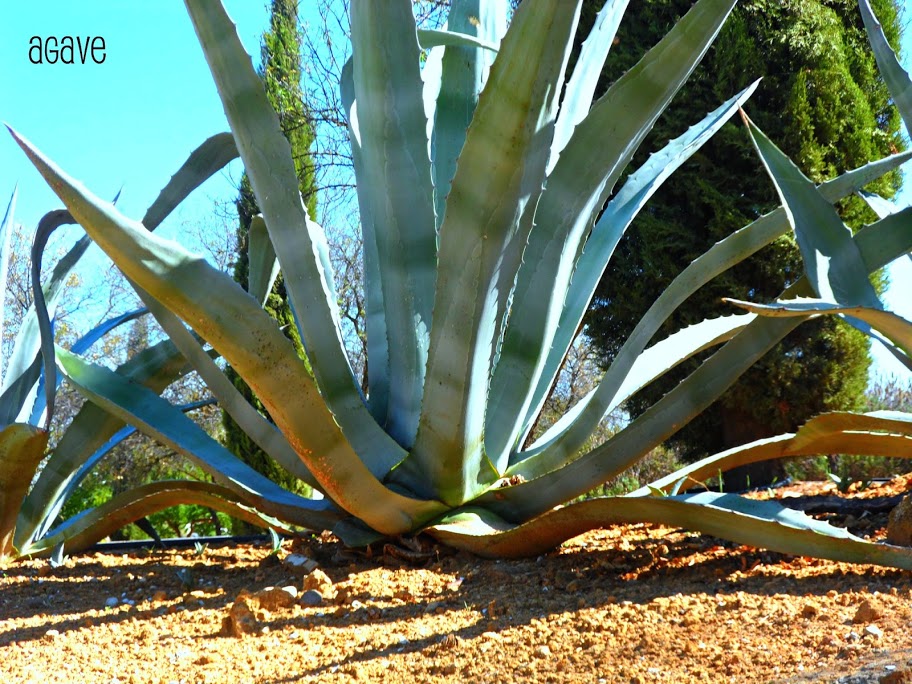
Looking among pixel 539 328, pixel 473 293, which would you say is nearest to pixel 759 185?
pixel 539 328

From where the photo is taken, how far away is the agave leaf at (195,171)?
259 centimetres

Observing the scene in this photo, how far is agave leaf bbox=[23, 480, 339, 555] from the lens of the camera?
2.37 meters

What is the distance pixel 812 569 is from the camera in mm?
1874

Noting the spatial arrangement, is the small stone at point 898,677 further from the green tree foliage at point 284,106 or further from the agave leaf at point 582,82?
the green tree foliage at point 284,106

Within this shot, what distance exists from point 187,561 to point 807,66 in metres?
A: 5.41

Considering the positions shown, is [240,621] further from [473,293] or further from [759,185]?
[759,185]

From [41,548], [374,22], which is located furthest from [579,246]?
[41,548]

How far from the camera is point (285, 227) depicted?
1889 millimetres

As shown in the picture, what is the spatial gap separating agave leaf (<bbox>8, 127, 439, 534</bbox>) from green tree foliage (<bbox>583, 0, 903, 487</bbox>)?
4.49 m

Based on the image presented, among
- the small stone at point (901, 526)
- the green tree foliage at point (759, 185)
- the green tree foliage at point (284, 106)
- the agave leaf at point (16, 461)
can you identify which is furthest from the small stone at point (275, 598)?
the green tree foliage at point (284, 106)

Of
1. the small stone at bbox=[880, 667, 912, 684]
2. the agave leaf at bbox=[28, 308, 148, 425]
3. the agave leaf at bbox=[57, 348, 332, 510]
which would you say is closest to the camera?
the small stone at bbox=[880, 667, 912, 684]

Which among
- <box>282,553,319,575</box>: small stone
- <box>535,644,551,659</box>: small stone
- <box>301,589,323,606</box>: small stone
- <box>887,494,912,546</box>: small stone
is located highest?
<box>887,494,912,546</box>: small stone

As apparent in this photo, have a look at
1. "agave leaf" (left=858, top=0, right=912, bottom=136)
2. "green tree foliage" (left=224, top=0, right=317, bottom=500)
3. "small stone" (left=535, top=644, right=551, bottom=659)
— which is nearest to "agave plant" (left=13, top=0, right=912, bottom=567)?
"agave leaf" (left=858, top=0, right=912, bottom=136)

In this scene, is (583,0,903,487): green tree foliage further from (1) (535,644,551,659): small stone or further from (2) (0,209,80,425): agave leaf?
(1) (535,644,551,659): small stone
